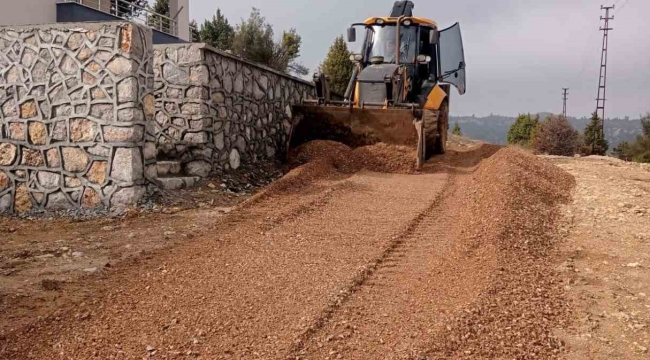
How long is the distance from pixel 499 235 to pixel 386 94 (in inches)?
258

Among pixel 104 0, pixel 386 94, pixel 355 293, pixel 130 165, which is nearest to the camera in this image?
pixel 355 293

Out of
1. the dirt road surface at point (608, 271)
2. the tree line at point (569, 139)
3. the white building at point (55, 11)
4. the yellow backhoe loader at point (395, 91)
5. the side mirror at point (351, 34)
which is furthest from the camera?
the tree line at point (569, 139)

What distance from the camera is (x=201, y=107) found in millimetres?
8836

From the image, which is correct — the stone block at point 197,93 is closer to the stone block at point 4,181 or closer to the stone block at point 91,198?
the stone block at point 91,198

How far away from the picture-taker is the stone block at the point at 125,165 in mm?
6898

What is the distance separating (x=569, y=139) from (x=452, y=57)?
954 inches

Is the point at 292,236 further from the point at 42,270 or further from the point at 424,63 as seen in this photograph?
the point at 424,63

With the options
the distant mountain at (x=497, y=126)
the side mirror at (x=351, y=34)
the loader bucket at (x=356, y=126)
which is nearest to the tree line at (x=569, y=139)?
the side mirror at (x=351, y=34)

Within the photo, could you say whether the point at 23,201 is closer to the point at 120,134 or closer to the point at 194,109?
the point at 120,134

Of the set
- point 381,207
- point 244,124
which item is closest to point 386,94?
point 244,124

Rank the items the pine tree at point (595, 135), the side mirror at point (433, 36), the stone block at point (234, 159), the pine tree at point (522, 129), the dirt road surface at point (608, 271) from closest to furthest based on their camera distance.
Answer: the dirt road surface at point (608, 271) < the stone block at point (234, 159) < the side mirror at point (433, 36) < the pine tree at point (595, 135) < the pine tree at point (522, 129)

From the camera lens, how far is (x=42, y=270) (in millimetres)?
4707

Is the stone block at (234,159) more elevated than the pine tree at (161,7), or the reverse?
the pine tree at (161,7)

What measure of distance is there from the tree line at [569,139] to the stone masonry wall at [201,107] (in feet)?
86.1
